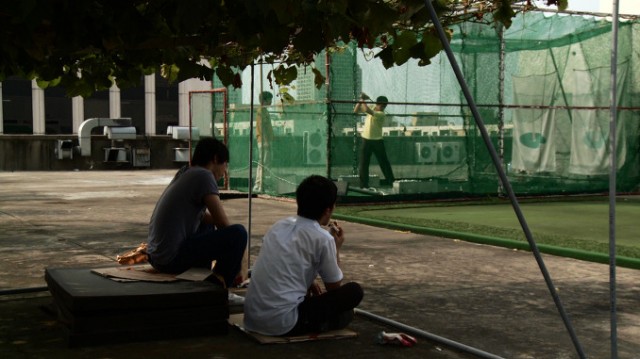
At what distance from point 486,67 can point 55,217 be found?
889cm

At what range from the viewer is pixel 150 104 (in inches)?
2330

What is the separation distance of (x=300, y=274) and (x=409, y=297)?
1.97 m

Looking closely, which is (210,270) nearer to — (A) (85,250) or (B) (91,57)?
(B) (91,57)

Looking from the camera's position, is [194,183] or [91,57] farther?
[91,57]

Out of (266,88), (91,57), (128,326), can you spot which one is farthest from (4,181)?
(128,326)

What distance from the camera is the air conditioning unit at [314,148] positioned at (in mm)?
15102

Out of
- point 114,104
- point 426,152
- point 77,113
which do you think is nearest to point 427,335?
point 426,152

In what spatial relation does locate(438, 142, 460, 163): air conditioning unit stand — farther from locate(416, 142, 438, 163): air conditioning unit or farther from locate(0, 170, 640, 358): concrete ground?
locate(0, 170, 640, 358): concrete ground

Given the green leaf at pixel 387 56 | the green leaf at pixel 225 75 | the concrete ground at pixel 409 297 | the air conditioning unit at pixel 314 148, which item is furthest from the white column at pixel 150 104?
the green leaf at pixel 387 56

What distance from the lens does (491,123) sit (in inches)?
648

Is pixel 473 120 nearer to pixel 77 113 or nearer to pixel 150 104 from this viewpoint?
pixel 77 113

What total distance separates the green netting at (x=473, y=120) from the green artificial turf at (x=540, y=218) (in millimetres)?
651

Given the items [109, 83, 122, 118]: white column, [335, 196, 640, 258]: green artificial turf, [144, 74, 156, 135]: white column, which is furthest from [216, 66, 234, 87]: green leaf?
[144, 74, 156, 135]: white column

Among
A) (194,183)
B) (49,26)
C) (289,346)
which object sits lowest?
(289,346)
